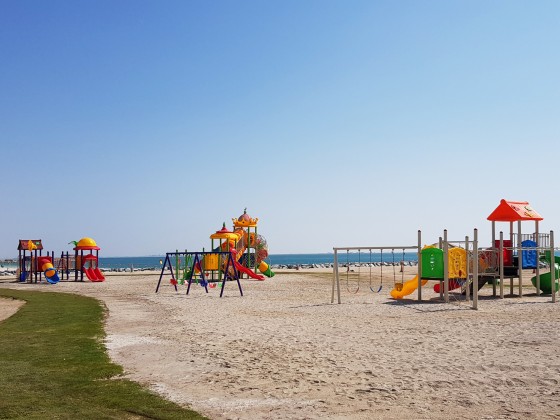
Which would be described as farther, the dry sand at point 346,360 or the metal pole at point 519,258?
the metal pole at point 519,258

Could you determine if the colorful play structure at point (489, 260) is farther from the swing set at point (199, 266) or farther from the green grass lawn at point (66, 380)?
the green grass lawn at point (66, 380)

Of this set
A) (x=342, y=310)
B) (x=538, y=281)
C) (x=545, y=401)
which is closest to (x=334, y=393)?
(x=545, y=401)

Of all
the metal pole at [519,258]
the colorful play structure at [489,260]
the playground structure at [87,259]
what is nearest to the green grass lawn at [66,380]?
the colorful play structure at [489,260]

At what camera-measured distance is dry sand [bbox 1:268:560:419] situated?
686 cm

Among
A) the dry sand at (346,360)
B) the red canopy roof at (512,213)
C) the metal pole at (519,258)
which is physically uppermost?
the red canopy roof at (512,213)

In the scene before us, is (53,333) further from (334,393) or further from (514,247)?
(514,247)

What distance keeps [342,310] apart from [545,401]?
11.5 meters

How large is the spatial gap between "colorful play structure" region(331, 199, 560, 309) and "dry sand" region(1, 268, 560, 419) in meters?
2.91

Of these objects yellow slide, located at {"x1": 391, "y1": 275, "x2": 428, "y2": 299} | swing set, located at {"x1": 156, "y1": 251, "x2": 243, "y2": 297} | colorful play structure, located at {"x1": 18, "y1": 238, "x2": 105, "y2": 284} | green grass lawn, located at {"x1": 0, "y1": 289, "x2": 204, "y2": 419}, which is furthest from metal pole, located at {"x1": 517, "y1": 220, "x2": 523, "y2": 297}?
colorful play structure, located at {"x1": 18, "y1": 238, "x2": 105, "y2": 284}

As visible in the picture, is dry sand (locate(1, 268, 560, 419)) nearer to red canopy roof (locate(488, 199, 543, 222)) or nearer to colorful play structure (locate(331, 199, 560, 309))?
colorful play structure (locate(331, 199, 560, 309))

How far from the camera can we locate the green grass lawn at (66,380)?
6.53 meters

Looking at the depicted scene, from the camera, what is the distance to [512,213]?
23.8 meters

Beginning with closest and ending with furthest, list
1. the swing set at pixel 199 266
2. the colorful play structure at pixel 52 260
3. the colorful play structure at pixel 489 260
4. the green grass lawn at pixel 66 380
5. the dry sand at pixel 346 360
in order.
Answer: the green grass lawn at pixel 66 380 → the dry sand at pixel 346 360 → the colorful play structure at pixel 489 260 → the swing set at pixel 199 266 → the colorful play structure at pixel 52 260

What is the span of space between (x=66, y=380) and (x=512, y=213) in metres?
20.5
